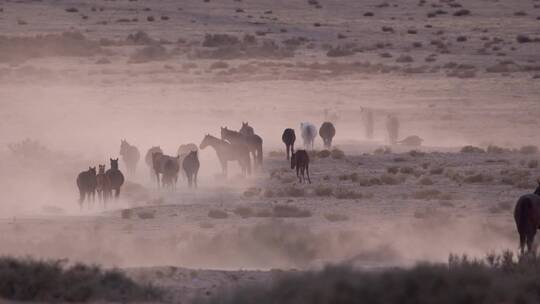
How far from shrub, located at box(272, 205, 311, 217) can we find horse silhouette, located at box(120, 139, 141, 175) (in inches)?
357

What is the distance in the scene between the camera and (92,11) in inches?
3418

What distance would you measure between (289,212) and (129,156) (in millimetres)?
9633

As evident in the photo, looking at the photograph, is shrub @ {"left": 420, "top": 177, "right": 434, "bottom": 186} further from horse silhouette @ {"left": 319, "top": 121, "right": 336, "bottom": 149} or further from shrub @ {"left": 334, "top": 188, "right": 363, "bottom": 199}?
horse silhouette @ {"left": 319, "top": 121, "right": 336, "bottom": 149}

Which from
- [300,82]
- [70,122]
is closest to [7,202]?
[70,122]

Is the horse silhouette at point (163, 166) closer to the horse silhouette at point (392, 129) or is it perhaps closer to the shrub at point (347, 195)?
the shrub at point (347, 195)

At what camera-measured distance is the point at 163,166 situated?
3228 centimetres

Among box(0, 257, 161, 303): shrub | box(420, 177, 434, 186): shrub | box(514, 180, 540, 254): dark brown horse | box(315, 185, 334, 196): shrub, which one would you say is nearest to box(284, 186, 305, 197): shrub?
box(315, 185, 334, 196): shrub

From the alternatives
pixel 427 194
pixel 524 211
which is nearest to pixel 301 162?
pixel 427 194

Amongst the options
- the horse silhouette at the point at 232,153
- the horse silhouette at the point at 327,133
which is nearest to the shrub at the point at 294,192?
the horse silhouette at the point at 232,153

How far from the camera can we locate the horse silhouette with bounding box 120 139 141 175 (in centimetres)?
3569

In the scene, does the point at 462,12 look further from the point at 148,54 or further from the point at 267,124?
the point at 267,124

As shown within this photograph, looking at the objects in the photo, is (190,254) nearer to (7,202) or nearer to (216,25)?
(7,202)

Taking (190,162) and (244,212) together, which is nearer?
(244,212)

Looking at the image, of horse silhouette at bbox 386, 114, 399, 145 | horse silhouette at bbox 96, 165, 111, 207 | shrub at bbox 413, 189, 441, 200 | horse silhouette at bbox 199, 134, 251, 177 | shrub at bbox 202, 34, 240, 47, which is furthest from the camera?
shrub at bbox 202, 34, 240, 47
